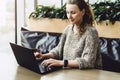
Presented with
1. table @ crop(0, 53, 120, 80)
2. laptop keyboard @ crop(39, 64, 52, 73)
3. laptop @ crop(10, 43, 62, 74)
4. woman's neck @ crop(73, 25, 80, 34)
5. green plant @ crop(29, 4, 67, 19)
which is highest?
green plant @ crop(29, 4, 67, 19)

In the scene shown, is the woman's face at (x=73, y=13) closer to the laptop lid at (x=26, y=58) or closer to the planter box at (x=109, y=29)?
the laptop lid at (x=26, y=58)

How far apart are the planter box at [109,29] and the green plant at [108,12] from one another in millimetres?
56

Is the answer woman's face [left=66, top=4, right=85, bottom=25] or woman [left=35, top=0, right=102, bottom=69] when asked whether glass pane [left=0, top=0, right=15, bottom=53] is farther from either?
woman's face [left=66, top=4, right=85, bottom=25]

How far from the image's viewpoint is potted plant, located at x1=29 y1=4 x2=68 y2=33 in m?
3.67

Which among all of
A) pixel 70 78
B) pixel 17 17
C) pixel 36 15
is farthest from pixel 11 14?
pixel 70 78

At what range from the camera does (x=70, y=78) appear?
1.44 metres

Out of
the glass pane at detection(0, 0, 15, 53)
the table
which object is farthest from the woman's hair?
the glass pane at detection(0, 0, 15, 53)

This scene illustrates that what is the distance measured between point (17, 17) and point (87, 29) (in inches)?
128

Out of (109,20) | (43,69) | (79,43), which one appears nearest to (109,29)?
(109,20)

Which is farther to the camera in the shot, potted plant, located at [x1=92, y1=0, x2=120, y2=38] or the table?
potted plant, located at [x1=92, y1=0, x2=120, y2=38]

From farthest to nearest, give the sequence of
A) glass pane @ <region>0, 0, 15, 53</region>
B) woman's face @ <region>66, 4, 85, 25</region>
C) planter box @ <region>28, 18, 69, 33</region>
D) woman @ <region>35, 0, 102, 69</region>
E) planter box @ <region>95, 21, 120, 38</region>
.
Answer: glass pane @ <region>0, 0, 15, 53</region> < planter box @ <region>28, 18, 69, 33</region> < planter box @ <region>95, 21, 120, 38</region> < woman's face @ <region>66, 4, 85, 25</region> < woman @ <region>35, 0, 102, 69</region>

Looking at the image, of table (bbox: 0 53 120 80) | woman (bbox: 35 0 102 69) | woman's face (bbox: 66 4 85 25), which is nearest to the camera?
table (bbox: 0 53 120 80)

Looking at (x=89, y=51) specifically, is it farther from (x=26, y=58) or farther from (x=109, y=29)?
(x=109, y=29)

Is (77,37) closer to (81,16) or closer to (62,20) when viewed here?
(81,16)
